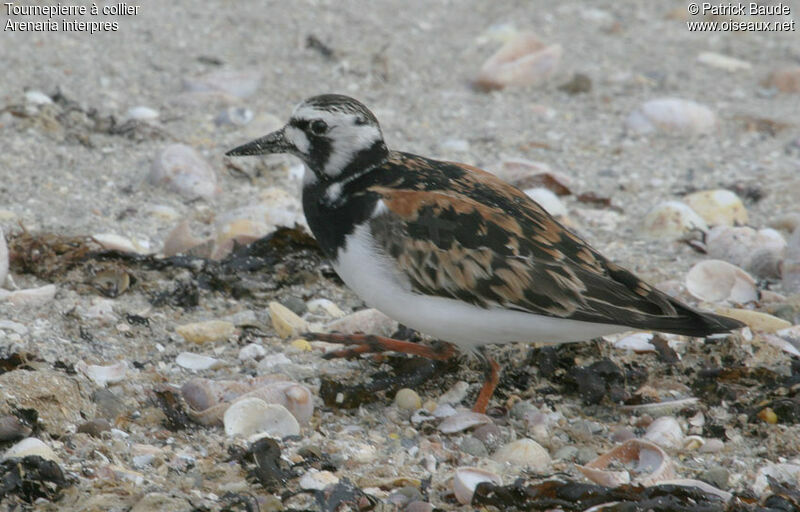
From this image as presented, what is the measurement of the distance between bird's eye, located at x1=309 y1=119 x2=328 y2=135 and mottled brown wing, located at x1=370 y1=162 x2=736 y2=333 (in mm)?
328

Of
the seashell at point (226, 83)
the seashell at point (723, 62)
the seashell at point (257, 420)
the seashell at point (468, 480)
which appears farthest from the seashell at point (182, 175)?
the seashell at point (723, 62)

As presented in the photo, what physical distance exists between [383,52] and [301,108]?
3.12m

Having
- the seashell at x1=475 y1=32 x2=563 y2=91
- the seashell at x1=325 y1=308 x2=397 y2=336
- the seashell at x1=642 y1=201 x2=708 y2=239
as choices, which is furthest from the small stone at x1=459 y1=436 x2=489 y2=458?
the seashell at x1=475 y1=32 x2=563 y2=91

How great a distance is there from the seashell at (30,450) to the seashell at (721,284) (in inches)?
101

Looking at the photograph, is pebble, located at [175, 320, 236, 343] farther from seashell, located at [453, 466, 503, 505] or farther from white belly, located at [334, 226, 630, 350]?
seashell, located at [453, 466, 503, 505]

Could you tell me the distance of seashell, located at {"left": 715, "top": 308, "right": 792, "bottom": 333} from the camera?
4.00 metres

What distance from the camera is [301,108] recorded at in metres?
3.71

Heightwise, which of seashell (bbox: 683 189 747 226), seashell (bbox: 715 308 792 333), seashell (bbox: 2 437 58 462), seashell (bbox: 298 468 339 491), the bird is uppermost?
the bird

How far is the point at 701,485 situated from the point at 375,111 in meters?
3.67

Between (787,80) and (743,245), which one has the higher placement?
(787,80)

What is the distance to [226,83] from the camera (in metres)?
6.17

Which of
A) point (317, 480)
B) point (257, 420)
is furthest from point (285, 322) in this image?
point (317, 480)

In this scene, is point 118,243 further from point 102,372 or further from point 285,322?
point 102,372

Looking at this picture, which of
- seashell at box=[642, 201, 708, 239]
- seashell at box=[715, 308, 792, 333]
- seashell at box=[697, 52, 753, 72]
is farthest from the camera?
seashell at box=[697, 52, 753, 72]
